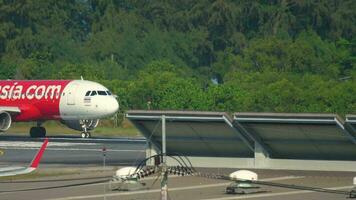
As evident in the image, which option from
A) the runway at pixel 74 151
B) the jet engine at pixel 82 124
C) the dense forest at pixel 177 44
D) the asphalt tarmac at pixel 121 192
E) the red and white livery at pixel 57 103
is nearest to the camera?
the asphalt tarmac at pixel 121 192

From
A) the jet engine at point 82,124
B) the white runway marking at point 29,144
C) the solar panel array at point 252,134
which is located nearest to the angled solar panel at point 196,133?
the solar panel array at point 252,134

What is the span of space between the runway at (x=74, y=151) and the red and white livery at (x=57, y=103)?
7.86ft

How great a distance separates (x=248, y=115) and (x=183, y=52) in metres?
94.4

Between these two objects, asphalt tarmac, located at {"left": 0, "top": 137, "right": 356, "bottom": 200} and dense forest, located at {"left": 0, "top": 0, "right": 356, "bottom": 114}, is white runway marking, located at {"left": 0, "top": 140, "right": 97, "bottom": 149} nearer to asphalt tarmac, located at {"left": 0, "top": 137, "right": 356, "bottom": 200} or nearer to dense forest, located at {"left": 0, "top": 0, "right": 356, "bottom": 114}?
asphalt tarmac, located at {"left": 0, "top": 137, "right": 356, "bottom": 200}

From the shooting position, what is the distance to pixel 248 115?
3612 centimetres

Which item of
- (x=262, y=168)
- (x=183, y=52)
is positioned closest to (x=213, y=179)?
(x=262, y=168)

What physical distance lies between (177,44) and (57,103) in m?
63.9

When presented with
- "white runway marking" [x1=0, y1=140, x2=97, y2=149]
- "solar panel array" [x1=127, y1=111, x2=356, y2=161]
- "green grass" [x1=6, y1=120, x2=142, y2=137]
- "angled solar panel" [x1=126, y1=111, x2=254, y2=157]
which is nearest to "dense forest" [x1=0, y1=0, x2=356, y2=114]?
"green grass" [x1=6, y1=120, x2=142, y2=137]

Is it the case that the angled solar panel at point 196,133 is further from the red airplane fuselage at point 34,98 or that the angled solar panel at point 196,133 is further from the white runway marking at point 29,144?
Answer: the red airplane fuselage at point 34,98

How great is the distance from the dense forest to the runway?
25.0 metres

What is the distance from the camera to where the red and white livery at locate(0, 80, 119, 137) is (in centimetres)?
6706

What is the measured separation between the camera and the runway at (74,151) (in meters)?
45.3

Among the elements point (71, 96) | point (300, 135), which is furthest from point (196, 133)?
point (71, 96)

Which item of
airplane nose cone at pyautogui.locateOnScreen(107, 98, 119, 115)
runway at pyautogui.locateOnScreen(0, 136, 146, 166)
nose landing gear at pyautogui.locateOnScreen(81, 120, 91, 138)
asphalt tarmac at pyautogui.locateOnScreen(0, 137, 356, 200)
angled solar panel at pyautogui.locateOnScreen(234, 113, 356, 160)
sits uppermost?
airplane nose cone at pyautogui.locateOnScreen(107, 98, 119, 115)
